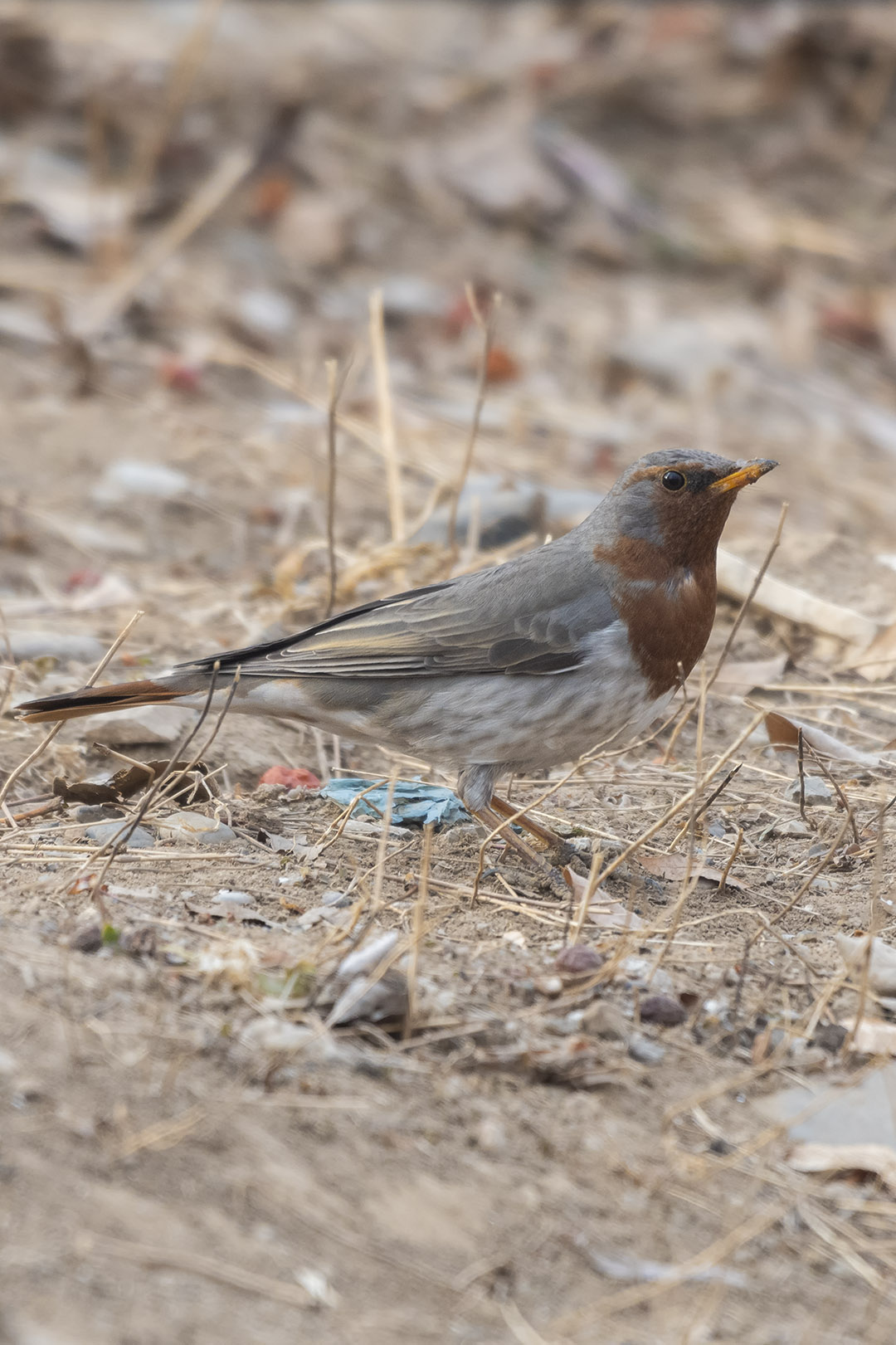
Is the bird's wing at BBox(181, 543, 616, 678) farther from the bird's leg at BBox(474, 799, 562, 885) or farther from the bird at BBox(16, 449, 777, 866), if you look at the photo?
the bird's leg at BBox(474, 799, 562, 885)

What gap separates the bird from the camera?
4.71m

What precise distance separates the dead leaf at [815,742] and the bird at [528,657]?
0.52 m

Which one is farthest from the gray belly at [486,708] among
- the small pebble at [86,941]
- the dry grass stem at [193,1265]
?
the dry grass stem at [193,1265]

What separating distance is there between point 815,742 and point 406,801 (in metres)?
1.42

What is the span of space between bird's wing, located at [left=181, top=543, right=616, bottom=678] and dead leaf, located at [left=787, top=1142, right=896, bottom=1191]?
1938mm

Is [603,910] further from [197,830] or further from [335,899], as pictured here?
[197,830]

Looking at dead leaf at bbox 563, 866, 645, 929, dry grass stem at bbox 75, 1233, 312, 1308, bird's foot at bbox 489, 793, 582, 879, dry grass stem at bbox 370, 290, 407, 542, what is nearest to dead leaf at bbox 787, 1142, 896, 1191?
dead leaf at bbox 563, 866, 645, 929

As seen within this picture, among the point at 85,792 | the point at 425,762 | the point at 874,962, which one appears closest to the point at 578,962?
the point at 874,962

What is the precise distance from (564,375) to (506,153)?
2735mm

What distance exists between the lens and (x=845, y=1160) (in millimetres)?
3092

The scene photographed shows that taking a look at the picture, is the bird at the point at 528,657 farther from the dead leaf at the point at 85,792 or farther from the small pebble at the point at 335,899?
the small pebble at the point at 335,899

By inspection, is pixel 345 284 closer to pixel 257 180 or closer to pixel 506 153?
pixel 257 180

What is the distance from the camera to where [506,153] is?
1145 centimetres

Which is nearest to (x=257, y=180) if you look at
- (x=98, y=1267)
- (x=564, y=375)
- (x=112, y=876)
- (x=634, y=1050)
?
(x=564, y=375)
